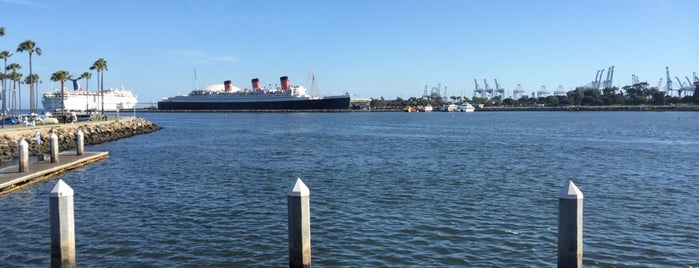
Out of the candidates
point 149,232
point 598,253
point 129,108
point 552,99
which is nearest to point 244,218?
point 149,232

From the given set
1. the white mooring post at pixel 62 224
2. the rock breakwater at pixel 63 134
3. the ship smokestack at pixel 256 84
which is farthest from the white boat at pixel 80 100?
the white mooring post at pixel 62 224

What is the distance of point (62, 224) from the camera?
8211 mm

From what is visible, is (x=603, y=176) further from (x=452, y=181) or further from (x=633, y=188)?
(x=452, y=181)

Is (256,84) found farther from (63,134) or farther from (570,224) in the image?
(570,224)

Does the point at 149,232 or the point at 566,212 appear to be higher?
the point at 566,212

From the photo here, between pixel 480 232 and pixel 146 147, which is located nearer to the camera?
pixel 480 232

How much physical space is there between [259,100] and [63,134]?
122 metres

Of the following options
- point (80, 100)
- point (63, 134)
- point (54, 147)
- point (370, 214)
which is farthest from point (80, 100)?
point (370, 214)

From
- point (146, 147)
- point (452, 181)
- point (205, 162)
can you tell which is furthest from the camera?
point (146, 147)

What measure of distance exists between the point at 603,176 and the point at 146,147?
91.0ft

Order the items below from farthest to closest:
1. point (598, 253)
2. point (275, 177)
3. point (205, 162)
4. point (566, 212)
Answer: point (205, 162) → point (275, 177) → point (598, 253) → point (566, 212)

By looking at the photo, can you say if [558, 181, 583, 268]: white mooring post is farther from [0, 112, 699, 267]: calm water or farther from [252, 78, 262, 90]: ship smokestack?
[252, 78, 262, 90]: ship smokestack

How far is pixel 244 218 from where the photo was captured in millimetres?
13586

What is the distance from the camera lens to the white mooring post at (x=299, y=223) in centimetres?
761
